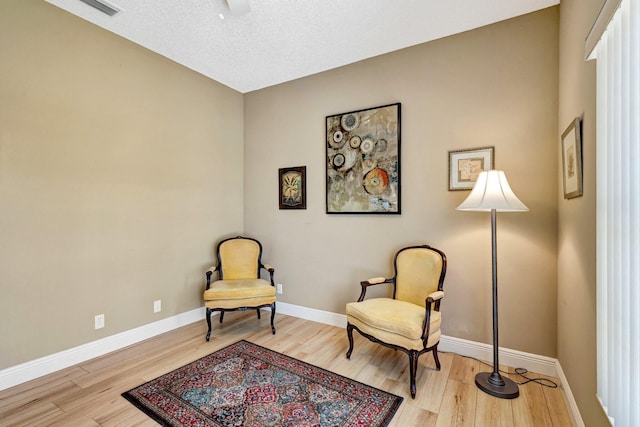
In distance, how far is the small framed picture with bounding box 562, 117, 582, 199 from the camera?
1698 millimetres

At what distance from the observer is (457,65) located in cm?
269

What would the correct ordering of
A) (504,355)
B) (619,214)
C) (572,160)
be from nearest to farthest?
1. (619,214)
2. (572,160)
3. (504,355)

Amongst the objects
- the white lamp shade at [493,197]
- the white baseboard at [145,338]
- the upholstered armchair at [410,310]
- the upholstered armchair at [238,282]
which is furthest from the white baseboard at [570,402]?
the upholstered armchair at [238,282]

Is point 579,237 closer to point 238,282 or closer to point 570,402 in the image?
point 570,402

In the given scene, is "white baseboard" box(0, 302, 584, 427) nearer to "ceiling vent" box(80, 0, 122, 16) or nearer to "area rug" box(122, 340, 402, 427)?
"area rug" box(122, 340, 402, 427)

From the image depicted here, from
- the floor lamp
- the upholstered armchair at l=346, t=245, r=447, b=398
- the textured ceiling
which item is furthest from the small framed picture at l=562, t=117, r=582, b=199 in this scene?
the textured ceiling

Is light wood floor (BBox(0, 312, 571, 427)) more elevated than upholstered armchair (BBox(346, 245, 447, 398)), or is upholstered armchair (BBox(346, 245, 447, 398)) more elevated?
upholstered armchair (BBox(346, 245, 447, 398))

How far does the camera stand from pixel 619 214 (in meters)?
1.18

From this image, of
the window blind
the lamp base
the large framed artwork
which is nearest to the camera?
the window blind

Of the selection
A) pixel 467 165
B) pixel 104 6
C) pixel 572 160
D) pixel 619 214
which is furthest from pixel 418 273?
pixel 104 6

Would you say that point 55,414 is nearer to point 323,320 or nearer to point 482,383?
point 323,320

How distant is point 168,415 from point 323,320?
1877 mm

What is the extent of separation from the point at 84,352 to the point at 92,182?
1489mm

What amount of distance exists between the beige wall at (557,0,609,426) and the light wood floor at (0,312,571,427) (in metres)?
0.41
